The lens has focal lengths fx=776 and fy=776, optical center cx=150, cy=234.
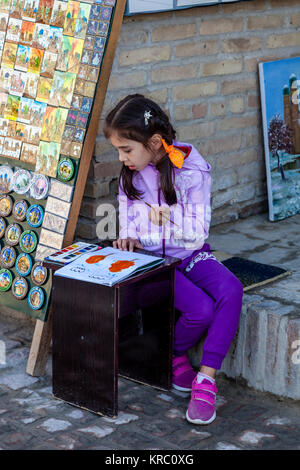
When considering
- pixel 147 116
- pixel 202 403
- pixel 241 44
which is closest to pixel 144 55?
pixel 241 44

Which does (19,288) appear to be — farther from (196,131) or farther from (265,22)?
→ (265,22)

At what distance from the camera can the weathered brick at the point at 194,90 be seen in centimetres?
452

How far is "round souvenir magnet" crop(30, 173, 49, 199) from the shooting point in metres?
3.65

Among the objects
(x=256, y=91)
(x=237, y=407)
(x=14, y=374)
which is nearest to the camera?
(x=237, y=407)

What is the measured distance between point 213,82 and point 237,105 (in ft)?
0.90

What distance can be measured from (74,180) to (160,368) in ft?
3.13

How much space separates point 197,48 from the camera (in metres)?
4.57

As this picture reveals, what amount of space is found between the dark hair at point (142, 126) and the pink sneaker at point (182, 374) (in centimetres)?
75

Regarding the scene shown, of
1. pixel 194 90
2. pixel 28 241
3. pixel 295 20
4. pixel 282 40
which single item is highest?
pixel 295 20

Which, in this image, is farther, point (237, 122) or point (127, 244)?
point (237, 122)

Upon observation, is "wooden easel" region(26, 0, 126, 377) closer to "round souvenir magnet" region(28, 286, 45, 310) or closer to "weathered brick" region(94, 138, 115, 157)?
"round souvenir magnet" region(28, 286, 45, 310)
